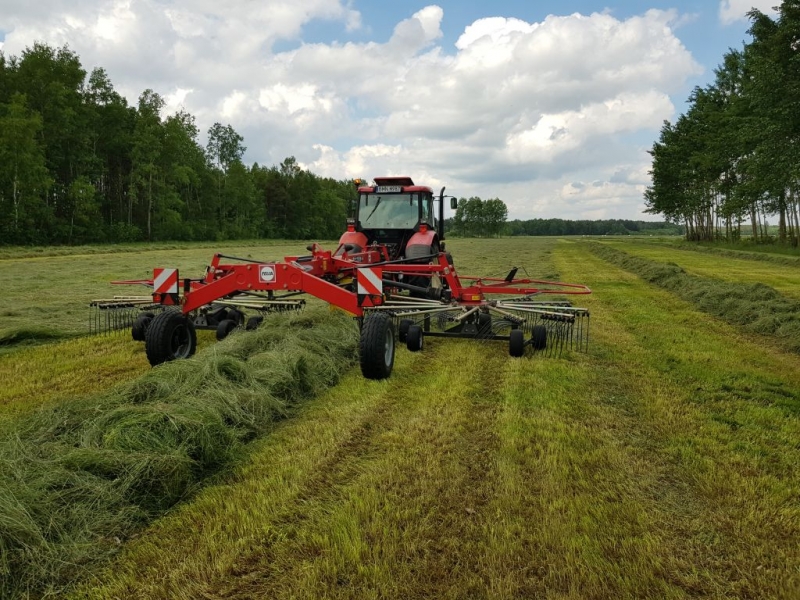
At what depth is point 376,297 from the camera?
6.00 metres

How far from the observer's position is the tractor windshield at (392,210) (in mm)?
10297

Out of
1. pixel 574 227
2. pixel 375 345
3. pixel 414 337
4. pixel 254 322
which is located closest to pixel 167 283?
pixel 254 322

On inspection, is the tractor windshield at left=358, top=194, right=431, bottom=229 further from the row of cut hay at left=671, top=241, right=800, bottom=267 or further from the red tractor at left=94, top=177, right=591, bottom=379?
the row of cut hay at left=671, top=241, right=800, bottom=267

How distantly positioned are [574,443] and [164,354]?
4211 millimetres

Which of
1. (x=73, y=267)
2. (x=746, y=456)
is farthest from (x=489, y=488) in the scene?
(x=73, y=267)

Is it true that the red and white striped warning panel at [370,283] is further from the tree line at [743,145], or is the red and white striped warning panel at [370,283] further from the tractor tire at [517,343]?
the tree line at [743,145]

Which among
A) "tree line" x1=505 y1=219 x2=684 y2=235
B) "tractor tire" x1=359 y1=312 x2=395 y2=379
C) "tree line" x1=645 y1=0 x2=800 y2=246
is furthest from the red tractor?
"tree line" x1=505 y1=219 x2=684 y2=235

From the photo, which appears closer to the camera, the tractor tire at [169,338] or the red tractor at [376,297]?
the tractor tire at [169,338]

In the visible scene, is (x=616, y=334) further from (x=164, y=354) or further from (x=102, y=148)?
(x=102, y=148)

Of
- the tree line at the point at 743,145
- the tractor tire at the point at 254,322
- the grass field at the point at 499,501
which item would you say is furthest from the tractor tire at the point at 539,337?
the tree line at the point at 743,145

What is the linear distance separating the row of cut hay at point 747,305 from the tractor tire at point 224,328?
752 centimetres

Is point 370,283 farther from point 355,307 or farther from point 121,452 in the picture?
point 121,452

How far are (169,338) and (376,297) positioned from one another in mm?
2248

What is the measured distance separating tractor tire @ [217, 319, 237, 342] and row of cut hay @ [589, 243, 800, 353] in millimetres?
7520
